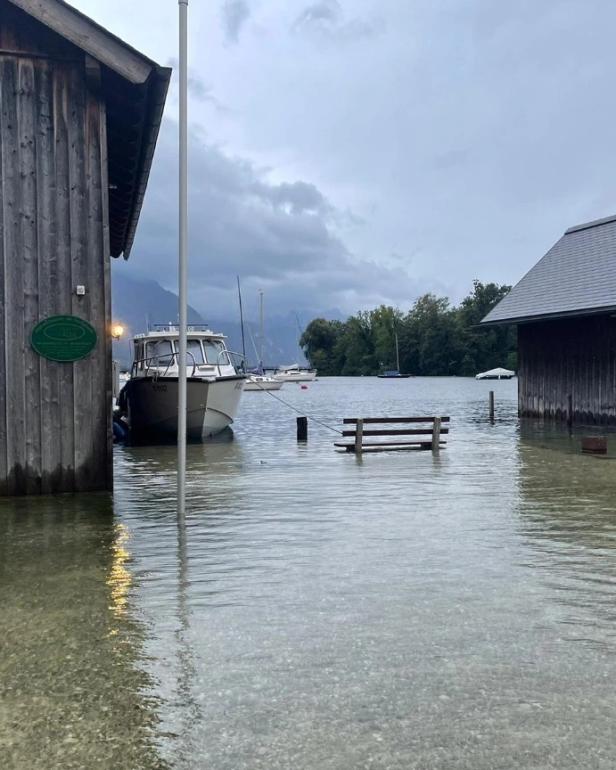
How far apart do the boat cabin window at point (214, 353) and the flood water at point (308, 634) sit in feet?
49.8

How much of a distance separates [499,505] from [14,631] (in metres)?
7.79

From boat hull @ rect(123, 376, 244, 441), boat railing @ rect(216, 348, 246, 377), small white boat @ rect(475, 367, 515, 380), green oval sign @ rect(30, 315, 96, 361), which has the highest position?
small white boat @ rect(475, 367, 515, 380)

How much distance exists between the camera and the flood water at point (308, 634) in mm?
4148

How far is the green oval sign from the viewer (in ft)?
38.9

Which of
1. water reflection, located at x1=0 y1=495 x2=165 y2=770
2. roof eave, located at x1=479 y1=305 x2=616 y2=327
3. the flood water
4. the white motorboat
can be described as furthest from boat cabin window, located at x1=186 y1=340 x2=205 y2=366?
water reflection, located at x1=0 y1=495 x2=165 y2=770

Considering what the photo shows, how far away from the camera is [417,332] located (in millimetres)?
163625

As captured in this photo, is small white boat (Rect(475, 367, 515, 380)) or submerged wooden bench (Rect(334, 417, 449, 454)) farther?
small white boat (Rect(475, 367, 515, 380))

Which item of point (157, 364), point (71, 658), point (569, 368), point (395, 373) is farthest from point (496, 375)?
point (71, 658)

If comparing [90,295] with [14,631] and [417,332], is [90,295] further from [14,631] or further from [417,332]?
[417,332]

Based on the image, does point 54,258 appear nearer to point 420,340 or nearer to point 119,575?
point 119,575

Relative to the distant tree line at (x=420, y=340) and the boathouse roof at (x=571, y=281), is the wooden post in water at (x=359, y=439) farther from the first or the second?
the distant tree line at (x=420, y=340)

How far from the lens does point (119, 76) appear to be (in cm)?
1179

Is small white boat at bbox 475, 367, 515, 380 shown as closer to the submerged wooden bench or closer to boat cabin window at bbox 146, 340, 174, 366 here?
boat cabin window at bbox 146, 340, 174, 366

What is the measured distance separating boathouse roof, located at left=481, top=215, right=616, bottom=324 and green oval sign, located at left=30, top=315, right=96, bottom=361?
1821 cm
